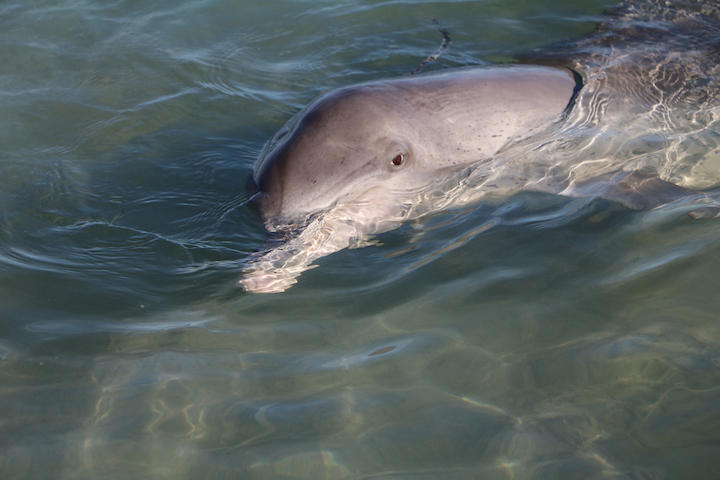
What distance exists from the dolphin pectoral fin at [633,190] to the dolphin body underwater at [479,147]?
15 millimetres

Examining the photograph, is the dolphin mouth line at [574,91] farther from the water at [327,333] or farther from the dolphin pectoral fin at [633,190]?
the water at [327,333]

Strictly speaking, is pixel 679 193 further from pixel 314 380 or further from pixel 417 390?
pixel 314 380

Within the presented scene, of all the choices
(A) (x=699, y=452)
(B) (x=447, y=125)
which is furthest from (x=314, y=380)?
(B) (x=447, y=125)

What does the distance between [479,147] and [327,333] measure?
248 centimetres

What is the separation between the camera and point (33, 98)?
779 cm

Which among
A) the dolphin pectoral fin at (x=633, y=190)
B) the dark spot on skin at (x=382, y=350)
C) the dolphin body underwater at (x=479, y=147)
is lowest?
the dark spot on skin at (x=382, y=350)

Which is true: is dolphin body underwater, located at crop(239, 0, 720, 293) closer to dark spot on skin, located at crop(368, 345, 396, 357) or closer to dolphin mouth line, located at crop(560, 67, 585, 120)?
dolphin mouth line, located at crop(560, 67, 585, 120)

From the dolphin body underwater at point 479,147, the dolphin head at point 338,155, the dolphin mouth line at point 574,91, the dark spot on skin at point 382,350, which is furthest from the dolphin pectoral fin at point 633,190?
the dark spot on skin at point 382,350

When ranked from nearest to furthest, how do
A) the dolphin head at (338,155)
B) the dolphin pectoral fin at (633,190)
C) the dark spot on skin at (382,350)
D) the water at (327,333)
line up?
the water at (327,333) < the dark spot on skin at (382,350) < the dolphin head at (338,155) < the dolphin pectoral fin at (633,190)

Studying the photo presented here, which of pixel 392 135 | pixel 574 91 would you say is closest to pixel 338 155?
pixel 392 135

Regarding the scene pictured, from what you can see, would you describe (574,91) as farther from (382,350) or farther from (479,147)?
(382,350)

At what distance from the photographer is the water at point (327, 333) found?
3180 mm

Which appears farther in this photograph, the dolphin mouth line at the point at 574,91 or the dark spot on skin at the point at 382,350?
the dolphin mouth line at the point at 574,91

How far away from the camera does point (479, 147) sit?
5.82m
